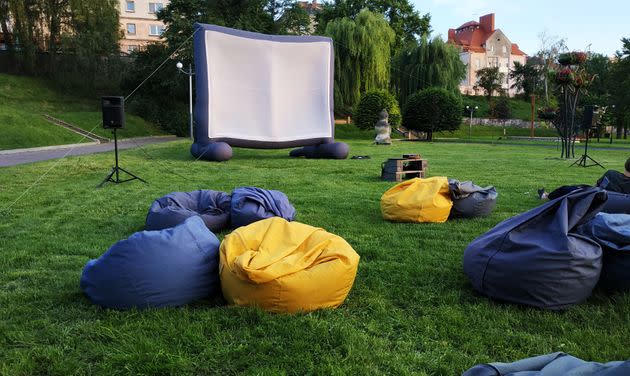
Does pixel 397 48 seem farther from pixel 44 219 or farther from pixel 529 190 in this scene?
pixel 44 219

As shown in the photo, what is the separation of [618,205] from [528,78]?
65.0 metres

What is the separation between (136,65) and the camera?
125ft

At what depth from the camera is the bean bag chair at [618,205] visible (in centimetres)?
480

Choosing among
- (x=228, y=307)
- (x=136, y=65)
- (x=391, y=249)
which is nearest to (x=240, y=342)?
(x=228, y=307)

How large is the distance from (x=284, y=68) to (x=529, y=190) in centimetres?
837

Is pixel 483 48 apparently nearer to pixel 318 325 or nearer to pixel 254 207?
pixel 254 207

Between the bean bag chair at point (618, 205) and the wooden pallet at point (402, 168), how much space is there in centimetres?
461

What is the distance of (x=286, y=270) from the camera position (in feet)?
9.68

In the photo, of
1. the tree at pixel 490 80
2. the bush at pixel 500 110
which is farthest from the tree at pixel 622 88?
the tree at pixel 490 80

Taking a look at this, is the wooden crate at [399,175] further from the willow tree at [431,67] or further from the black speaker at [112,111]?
the willow tree at [431,67]

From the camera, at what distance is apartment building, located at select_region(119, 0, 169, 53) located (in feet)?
197

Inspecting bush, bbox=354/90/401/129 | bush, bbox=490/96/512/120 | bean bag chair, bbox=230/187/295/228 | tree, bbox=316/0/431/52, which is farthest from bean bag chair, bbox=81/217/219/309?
bush, bbox=490/96/512/120

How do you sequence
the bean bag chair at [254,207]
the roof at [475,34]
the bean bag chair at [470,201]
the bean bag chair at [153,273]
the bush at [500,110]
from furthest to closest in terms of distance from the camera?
the roof at [475,34], the bush at [500,110], the bean bag chair at [470,201], the bean bag chair at [254,207], the bean bag chair at [153,273]

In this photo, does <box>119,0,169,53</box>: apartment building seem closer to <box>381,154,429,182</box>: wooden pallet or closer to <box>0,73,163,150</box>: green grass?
<box>0,73,163,150</box>: green grass
